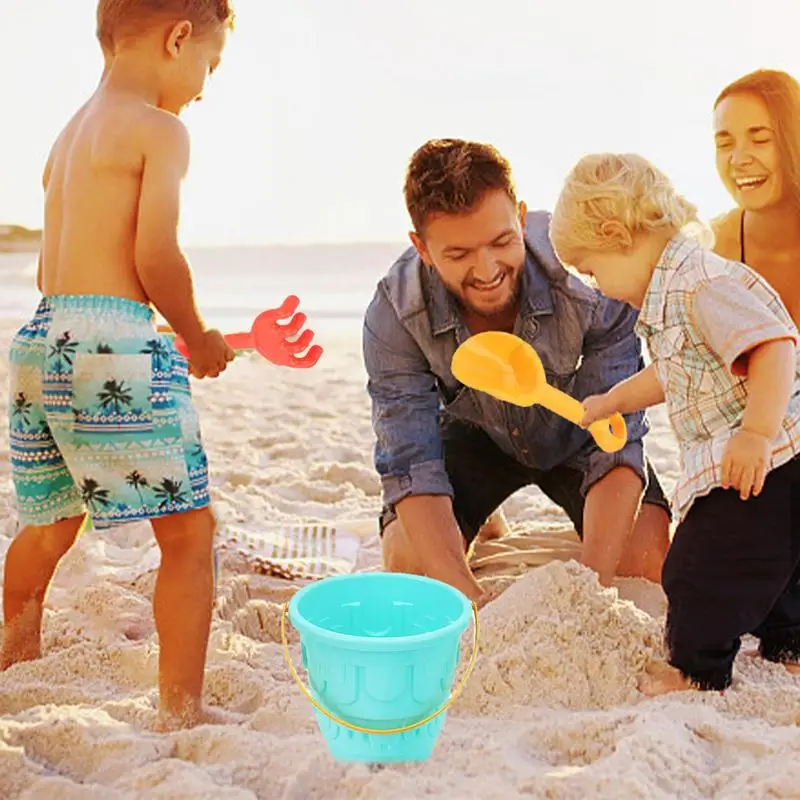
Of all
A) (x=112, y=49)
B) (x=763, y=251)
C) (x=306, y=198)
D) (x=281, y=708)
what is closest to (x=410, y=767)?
(x=281, y=708)

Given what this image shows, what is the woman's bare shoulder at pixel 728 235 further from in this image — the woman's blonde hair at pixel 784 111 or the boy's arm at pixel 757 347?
the boy's arm at pixel 757 347

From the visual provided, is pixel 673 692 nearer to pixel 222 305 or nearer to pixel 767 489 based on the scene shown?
pixel 767 489

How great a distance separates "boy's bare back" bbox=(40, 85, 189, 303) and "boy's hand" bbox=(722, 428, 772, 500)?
0.85 metres

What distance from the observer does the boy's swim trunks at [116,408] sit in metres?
1.44

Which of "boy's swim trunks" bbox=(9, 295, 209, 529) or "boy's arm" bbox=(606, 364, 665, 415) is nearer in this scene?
"boy's swim trunks" bbox=(9, 295, 209, 529)

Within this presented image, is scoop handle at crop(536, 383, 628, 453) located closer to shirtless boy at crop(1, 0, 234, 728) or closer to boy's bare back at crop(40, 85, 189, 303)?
shirtless boy at crop(1, 0, 234, 728)

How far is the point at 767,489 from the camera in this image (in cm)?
150

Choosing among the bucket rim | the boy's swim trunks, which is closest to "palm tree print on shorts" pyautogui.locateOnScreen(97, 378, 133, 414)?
the boy's swim trunks

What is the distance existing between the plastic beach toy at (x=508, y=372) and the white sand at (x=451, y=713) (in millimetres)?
285

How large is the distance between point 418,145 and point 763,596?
1.09 m

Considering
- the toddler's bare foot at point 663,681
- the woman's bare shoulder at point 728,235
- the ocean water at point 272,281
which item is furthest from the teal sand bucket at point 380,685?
the ocean water at point 272,281

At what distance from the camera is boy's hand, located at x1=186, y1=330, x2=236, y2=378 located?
4.96ft

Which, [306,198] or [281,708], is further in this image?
[306,198]

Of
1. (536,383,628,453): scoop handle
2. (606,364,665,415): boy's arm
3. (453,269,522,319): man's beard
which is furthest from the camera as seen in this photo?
(453,269,522,319): man's beard
